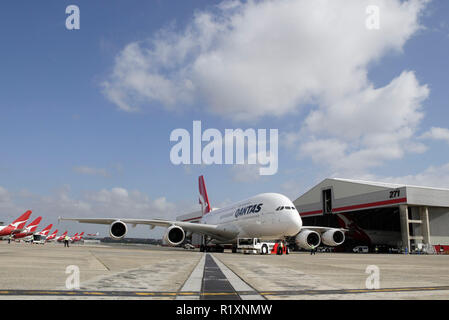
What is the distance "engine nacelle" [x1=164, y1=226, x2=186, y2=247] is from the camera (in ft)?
87.0

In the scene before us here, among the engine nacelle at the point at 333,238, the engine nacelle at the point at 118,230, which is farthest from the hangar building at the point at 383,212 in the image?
the engine nacelle at the point at 118,230

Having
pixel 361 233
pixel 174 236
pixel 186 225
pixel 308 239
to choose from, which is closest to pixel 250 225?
pixel 308 239

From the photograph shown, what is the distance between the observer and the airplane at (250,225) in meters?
22.8

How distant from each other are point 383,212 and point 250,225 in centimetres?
3831

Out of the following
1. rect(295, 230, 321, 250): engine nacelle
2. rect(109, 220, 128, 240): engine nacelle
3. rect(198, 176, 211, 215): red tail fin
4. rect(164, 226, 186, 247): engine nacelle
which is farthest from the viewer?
rect(198, 176, 211, 215): red tail fin

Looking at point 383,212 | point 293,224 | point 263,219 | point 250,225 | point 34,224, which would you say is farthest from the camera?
point 34,224

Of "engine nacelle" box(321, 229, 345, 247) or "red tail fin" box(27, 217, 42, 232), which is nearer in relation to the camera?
"engine nacelle" box(321, 229, 345, 247)

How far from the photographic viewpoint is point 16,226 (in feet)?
170

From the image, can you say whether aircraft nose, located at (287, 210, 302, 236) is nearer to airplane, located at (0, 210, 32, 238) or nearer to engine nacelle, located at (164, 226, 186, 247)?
engine nacelle, located at (164, 226, 186, 247)

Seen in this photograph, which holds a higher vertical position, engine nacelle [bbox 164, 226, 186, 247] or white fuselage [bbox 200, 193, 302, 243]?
white fuselage [bbox 200, 193, 302, 243]

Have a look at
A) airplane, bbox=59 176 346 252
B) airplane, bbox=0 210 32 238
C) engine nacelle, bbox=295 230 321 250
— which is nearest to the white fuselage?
airplane, bbox=59 176 346 252

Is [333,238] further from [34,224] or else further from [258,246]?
[34,224]

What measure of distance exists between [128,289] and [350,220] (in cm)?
5078

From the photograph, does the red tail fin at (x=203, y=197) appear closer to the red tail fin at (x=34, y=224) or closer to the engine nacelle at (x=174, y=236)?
the engine nacelle at (x=174, y=236)
